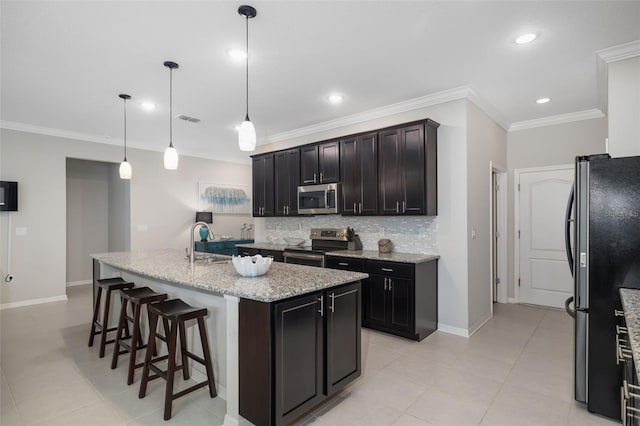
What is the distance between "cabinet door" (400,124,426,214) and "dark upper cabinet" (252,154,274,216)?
7.81ft

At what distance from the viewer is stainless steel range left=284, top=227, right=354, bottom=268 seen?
173 inches

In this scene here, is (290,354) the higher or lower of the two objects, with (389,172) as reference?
lower

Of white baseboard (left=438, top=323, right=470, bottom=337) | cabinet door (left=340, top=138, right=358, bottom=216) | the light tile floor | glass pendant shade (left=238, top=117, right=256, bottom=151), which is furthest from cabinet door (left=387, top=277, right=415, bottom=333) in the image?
glass pendant shade (left=238, top=117, right=256, bottom=151)

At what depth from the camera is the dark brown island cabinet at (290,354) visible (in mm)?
1882

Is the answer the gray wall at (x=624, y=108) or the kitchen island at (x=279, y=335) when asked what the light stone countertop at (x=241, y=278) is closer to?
the kitchen island at (x=279, y=335)

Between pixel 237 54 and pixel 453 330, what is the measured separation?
365 cm

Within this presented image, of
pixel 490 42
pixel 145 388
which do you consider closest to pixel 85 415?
pixel 145 388

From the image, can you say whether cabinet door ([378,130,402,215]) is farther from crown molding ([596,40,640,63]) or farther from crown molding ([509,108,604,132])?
crown molding ([509,108,604,132])

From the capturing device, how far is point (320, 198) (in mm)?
4680

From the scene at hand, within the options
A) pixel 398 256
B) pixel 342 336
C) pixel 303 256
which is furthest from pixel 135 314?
pixel 398 256

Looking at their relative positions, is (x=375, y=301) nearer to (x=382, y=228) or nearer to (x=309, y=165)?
(x=382, y=228)

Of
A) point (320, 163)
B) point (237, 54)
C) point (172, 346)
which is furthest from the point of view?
point (320, 163)

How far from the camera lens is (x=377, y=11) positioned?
230 cm

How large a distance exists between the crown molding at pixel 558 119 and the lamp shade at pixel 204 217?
591 centimetres
